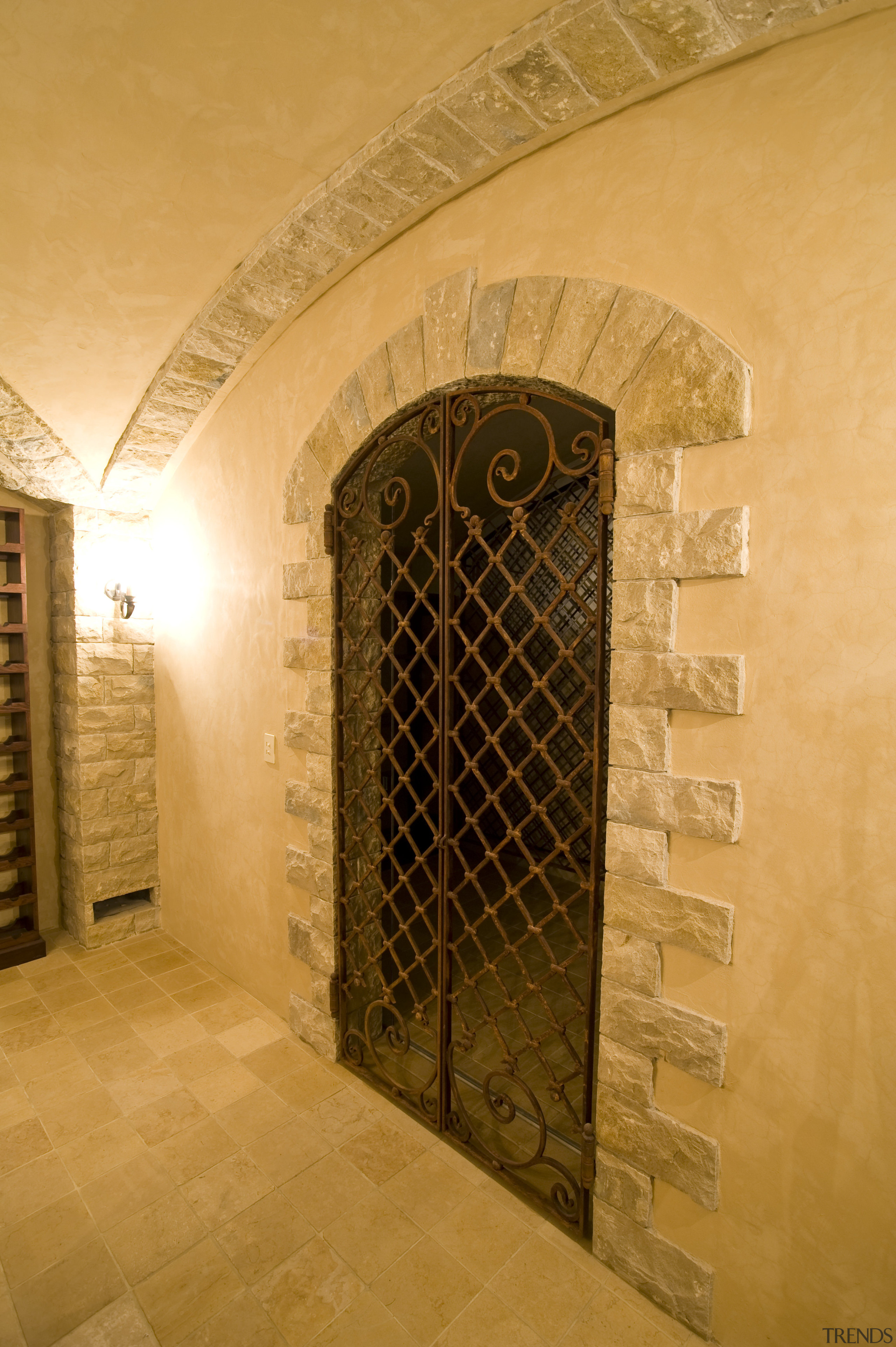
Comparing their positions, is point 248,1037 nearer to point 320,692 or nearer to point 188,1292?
point 188,1292

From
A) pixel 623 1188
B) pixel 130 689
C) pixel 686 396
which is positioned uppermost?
pixel 686 396

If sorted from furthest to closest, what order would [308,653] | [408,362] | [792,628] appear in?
[308,653] → [408,362] → [792,628]

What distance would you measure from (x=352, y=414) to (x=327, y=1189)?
2618 millimetres

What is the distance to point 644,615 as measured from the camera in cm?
155

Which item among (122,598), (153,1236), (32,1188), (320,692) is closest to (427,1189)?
(153,1236)

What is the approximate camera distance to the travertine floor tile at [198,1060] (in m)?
2.52

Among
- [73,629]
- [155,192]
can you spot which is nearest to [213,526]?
[73,629]

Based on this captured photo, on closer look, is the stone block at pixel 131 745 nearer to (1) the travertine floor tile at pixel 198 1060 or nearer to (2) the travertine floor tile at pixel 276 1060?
(1) the travertine floor tile at pixel 198 1060

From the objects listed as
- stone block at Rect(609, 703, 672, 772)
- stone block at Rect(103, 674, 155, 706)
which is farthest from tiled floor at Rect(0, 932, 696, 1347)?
stone block at Rect(103, 674, 155, 706)

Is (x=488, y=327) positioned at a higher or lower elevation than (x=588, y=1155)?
higher

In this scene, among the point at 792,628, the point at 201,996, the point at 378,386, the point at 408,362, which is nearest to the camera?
the point at 792,628

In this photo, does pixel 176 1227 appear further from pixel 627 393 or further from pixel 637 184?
pixel 637 184

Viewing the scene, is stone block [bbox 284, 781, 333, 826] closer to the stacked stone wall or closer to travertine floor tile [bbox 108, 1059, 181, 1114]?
travertine floor tile [bbox 108, 1059, 181, 1114]

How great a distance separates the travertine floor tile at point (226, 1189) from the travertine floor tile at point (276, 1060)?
0.41 metres
